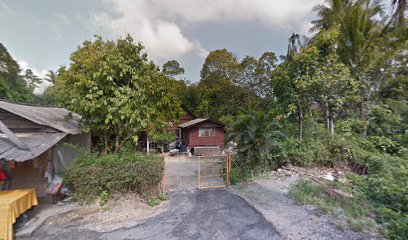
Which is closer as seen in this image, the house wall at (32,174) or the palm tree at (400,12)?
the house wall at (32,174)

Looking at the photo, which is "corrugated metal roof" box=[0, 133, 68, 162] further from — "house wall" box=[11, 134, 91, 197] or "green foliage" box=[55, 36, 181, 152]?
"green foliage" box=[55, 36, 181, 152]

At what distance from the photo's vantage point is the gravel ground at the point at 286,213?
3.99m

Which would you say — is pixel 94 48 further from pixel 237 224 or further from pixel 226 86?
pixel 226 86

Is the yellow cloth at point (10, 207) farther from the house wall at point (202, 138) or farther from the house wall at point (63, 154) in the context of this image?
the house wall at point (202, 138)

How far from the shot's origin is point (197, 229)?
4367 millimetres

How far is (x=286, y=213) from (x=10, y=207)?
6.24m

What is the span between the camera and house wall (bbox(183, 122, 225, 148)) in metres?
17.9

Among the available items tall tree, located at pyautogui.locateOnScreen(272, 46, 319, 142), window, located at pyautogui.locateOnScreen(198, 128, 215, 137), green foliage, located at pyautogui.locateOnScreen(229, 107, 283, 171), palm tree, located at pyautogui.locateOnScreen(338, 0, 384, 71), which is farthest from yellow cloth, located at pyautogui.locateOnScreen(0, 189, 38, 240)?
palm tree, located at pyautogui.locateOnScreen(338, 0, 384, 71)

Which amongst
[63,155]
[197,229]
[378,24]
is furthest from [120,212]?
[378,24]

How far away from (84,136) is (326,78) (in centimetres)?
1191

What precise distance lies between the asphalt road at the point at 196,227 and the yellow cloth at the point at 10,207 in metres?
0.68

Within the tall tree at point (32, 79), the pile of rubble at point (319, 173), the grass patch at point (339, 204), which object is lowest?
the grass patch at point (339, 204)

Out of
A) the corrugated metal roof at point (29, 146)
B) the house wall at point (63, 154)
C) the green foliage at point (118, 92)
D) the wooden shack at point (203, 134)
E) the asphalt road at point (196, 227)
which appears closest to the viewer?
the corrugated metal roof at point (29, 146)

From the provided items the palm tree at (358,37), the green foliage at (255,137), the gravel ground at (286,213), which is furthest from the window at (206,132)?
the palm tree at (358,37)
